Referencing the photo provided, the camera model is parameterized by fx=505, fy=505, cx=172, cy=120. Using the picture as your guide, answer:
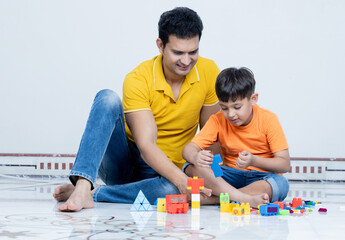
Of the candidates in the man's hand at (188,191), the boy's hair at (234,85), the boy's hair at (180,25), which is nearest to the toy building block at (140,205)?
the man's hand at (188,191)

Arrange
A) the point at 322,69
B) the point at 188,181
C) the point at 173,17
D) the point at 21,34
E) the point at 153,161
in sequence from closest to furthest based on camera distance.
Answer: the point at 188,181
the point at 153,161
the point at 173,17
the point at 322,69
the point at 21,34

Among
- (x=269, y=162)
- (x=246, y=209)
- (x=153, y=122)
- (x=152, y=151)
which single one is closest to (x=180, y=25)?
(x=153, y=122)

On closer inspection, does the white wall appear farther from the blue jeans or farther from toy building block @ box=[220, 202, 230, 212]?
toy building block @ box=[220, 202, 230, 212]

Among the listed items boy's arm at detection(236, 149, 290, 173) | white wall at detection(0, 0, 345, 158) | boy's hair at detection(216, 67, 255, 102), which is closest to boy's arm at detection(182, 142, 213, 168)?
boy's arm at detection(236, 149, 290, 173)

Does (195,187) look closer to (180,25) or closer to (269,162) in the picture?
(269,162)

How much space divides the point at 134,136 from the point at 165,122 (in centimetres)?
17

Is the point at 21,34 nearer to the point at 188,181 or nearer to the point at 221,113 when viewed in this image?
the point at 221,113

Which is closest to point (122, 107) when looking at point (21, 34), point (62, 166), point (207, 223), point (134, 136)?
point (134, 136)

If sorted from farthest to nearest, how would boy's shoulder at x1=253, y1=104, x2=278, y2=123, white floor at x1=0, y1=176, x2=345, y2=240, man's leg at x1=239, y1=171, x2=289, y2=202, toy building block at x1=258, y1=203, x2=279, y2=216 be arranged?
boy's shoulder at x1=253, y1=104, x2=278, y2=123 < man's leg at x1=239, y1=171, x2=289, y2=202 < toy building block at x1=258, y1=203, x2=279, y2=216 < white floor at x1=0, y1=176, x2=345, y2=240

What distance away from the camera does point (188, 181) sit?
162cm

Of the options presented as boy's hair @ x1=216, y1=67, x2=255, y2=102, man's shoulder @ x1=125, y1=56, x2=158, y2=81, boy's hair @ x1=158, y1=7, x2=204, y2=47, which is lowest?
boy's hair @ x1=216, y1=67, x2=255, y2=102

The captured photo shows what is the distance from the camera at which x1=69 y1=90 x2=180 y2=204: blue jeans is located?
63.0 inches

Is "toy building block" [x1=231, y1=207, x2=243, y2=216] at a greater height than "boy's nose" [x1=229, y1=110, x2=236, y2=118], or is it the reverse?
"boy's nose" [x1=229, y1=110, x2=236, y2=118]

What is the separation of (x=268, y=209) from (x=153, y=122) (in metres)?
0.52
